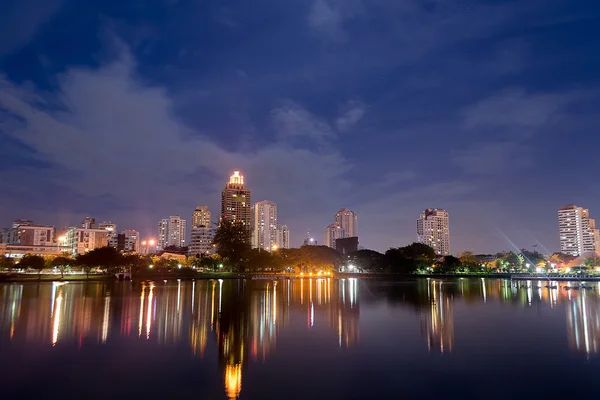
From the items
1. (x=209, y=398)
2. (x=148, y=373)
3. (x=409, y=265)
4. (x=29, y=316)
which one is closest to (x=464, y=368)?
(x=209, y=398)

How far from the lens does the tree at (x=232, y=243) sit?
110 metres

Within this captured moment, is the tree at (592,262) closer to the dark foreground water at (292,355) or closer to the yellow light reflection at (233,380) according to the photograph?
the dark foreground water at (292,355)

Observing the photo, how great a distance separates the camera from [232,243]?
11031cm

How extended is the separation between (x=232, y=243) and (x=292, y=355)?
9499cm

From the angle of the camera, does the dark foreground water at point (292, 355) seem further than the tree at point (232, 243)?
No

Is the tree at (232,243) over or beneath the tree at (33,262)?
over

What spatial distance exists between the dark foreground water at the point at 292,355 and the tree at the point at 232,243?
81.0 m

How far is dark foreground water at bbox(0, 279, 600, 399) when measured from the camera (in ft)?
41.7

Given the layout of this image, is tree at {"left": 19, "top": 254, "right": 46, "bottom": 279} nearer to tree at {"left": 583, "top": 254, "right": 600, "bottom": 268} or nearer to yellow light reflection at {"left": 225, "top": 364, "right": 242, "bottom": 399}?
yellow light reflection at {"left": 225, "top": 364, "right": 242, "bottom": 399}

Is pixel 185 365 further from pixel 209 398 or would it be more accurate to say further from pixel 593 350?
pixel 593 350

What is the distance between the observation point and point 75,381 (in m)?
13.3

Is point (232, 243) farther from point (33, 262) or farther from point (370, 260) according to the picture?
point (370, 260)

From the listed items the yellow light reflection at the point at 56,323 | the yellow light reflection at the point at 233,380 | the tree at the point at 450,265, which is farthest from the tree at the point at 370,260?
the yellow light reflection at the point at 233,380

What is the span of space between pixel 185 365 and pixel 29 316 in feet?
54.6
